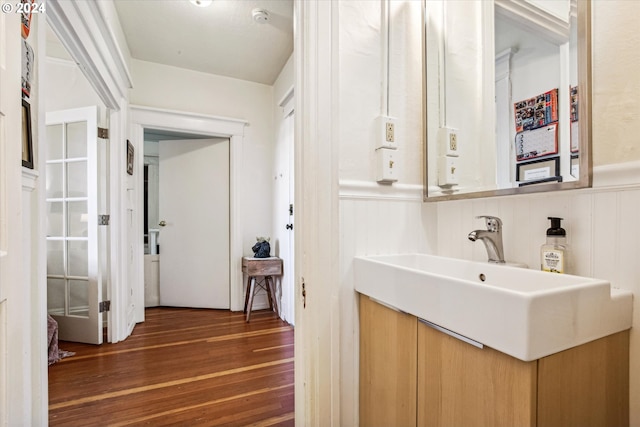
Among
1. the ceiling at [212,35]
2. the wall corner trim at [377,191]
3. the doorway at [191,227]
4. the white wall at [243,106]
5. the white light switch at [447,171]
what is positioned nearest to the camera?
the wall corner trim at [377,191]

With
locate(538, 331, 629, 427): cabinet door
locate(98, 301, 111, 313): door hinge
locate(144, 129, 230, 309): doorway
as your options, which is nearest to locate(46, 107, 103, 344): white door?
locate(98, 301, 111, 313): door hinge

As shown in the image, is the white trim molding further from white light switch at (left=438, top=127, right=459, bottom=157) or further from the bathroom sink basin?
the bathroom sink basin

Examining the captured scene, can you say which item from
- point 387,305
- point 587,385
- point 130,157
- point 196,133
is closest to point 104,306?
point 130,157

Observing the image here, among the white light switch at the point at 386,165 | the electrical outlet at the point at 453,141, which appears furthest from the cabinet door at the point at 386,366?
the electrical outlet at the point at 453,141

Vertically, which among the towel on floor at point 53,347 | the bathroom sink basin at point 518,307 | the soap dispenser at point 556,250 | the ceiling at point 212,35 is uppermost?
the ceiling at point 212,35

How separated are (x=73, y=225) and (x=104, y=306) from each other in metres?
0.71

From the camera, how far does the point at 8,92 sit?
0.70 m

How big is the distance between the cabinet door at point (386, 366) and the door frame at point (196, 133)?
93.6 inches

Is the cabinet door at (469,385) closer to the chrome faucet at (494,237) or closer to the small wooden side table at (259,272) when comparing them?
the chrome faucet at (494,237)

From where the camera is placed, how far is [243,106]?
3.19 m

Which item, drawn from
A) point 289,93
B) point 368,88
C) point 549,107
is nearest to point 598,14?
point 549,107

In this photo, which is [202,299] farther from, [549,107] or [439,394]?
[549,107]

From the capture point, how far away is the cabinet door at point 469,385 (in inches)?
20.9

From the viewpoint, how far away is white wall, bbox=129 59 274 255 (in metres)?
2.86
